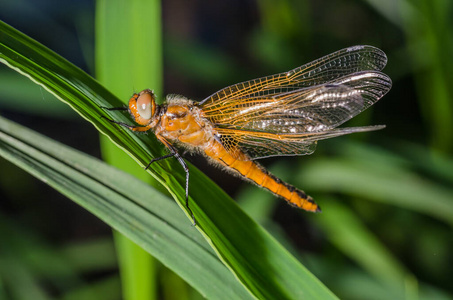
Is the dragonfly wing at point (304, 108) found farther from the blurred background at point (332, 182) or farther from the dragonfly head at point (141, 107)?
the blurred background at point (332, 182)

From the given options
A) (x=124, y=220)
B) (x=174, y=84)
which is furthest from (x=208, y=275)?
(x=174, y=84)

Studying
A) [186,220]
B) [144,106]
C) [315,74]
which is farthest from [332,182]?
[186,220]

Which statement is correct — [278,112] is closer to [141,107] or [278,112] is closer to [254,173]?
[254,173]

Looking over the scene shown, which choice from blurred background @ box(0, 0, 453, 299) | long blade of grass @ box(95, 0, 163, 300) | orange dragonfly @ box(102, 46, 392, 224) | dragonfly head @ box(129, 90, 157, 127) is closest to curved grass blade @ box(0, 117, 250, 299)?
long blade of grass @ box(95, 0, 163, 300)

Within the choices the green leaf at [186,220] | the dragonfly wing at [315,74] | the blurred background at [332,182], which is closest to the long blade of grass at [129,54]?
the green leaf at [186,220]

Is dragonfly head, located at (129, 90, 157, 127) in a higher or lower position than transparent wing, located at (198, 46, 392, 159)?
higher

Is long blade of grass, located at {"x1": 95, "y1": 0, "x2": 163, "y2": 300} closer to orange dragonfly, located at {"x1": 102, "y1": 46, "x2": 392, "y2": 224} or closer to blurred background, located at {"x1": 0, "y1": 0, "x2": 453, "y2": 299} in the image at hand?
orange dragonfly, located at {"x1": 102, "y1": 46, "x2": 392, "y2": 224}

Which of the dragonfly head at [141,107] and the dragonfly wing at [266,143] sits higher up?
the dragonfly head at [141,107]
